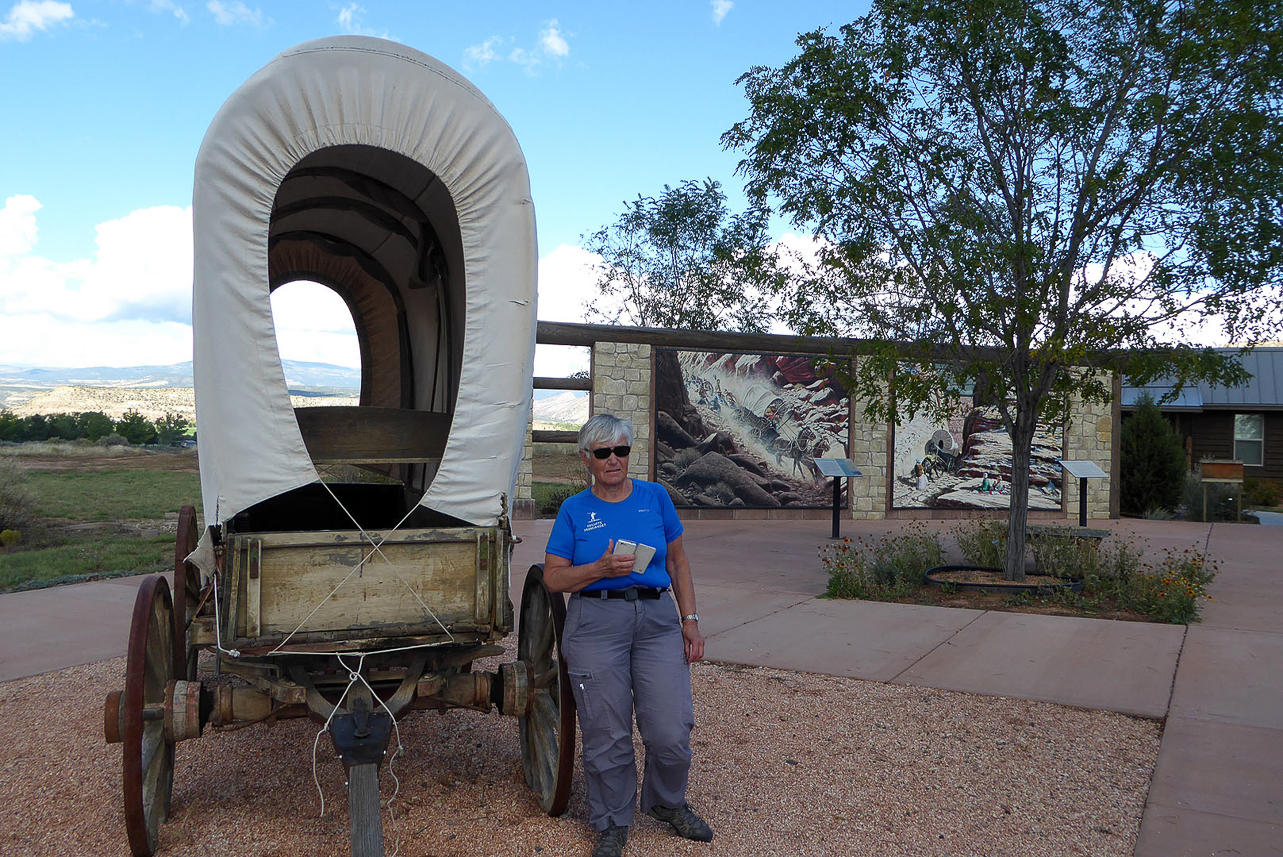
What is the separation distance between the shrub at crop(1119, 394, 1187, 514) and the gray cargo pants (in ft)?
52.0

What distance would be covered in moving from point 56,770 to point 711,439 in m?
11.0

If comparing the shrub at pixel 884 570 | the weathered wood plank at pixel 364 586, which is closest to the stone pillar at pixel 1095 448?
the shrub at pixel 884 570

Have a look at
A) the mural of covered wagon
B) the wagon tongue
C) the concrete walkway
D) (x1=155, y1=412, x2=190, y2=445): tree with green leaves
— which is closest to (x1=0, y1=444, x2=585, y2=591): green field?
the concrete walkway

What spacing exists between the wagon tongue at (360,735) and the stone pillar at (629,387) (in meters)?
10.8

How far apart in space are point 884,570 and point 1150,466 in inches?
426

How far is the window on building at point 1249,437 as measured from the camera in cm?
2611

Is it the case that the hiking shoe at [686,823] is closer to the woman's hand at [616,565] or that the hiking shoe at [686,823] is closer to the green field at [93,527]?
the woman's hand at [616,565]

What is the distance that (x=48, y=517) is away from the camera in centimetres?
1499

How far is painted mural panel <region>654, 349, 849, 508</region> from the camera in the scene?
47.1 ft

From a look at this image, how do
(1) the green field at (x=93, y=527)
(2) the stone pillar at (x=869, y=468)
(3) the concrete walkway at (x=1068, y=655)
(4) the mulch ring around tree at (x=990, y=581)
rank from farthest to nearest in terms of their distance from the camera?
1. (2) the stone pillar at (x=869, y=468)
2. (1) the green field at (x=93, y=527)
3. (4) the mulch ring around tree at (x=990, y=581)
4. (3) the concrete walkway at (x=1068, y=655)

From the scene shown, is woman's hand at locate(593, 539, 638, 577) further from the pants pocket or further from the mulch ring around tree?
the mulch ring around tree

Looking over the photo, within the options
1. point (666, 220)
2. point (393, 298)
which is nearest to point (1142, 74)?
point (393, 298)

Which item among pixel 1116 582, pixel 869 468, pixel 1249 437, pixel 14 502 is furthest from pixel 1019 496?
pixel 1249 437

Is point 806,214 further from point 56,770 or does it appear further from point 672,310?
point 672,310
